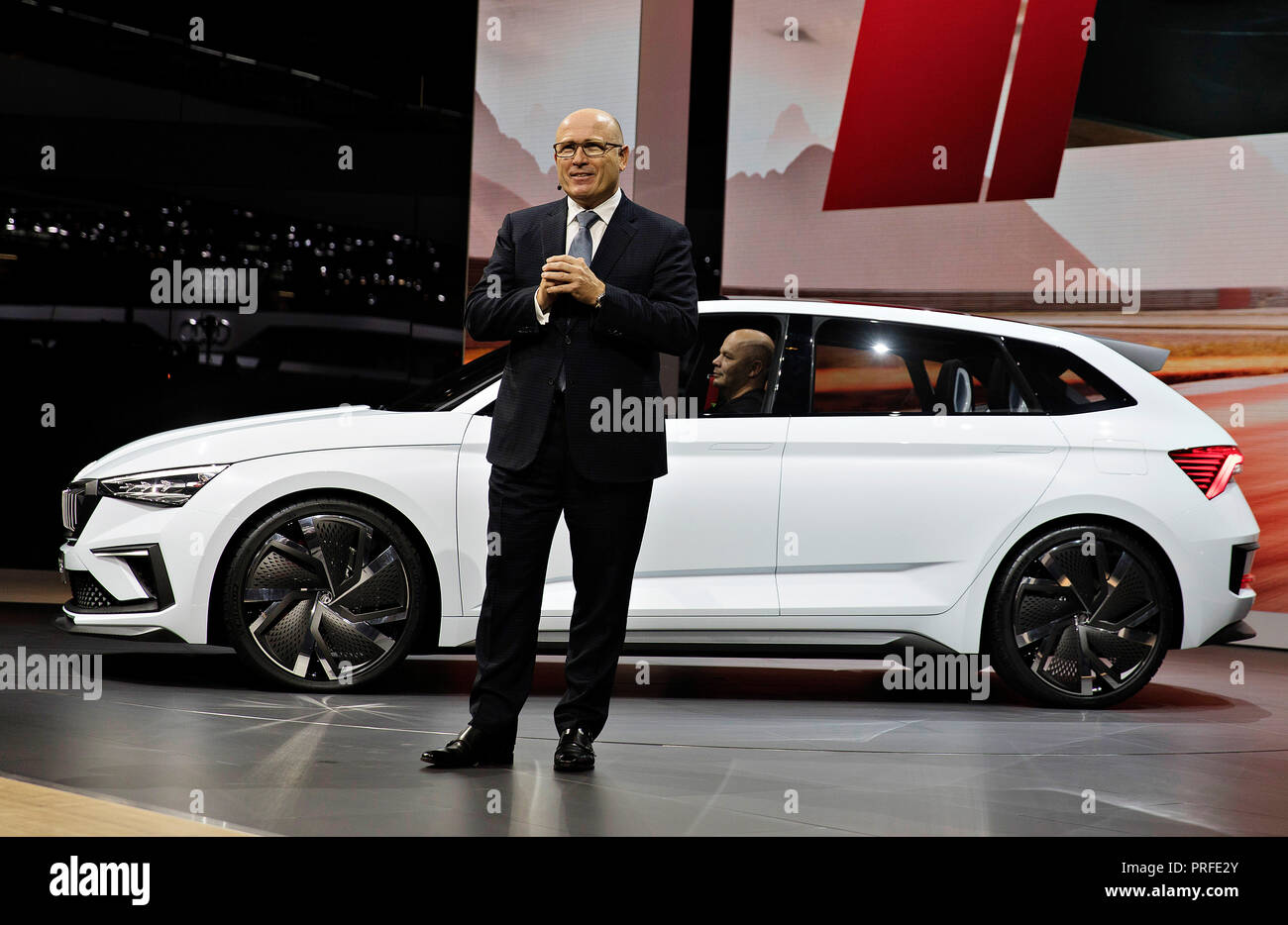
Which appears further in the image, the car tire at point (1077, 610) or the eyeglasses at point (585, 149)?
the car tire at point (1077, 610)

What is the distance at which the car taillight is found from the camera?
5.21 metres

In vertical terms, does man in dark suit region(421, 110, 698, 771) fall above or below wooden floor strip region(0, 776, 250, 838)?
above

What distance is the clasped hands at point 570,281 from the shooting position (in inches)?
138

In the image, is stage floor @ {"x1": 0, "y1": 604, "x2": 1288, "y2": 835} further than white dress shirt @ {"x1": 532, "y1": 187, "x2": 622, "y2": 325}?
No

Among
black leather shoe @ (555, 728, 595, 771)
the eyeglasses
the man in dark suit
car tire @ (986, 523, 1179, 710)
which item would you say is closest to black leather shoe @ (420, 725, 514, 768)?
the man in dark suit

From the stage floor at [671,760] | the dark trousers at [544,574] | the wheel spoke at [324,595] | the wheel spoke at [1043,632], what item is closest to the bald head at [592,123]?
the dark trousers at [544,574]

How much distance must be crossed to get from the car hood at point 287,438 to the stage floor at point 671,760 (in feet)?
2.83

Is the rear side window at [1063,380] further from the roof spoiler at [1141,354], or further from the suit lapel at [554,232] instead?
the suit lapel at [554,232]

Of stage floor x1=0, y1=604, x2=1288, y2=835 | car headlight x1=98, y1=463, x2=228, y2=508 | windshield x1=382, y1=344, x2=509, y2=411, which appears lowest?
stage floor x1=0, y1=604, x2=1288, y2=835

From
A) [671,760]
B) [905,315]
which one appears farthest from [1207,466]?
[671,760]

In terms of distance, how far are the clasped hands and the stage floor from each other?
1310 millimetres

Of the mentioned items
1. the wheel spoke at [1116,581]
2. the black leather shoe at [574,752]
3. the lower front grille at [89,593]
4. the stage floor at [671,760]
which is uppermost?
the wheel spoke at [1116,581]

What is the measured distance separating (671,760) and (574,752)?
39cm

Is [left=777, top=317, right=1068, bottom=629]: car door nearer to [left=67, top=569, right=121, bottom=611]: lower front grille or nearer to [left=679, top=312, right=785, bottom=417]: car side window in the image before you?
[left=679, top=312, right=785, bottom=417]: car side window
